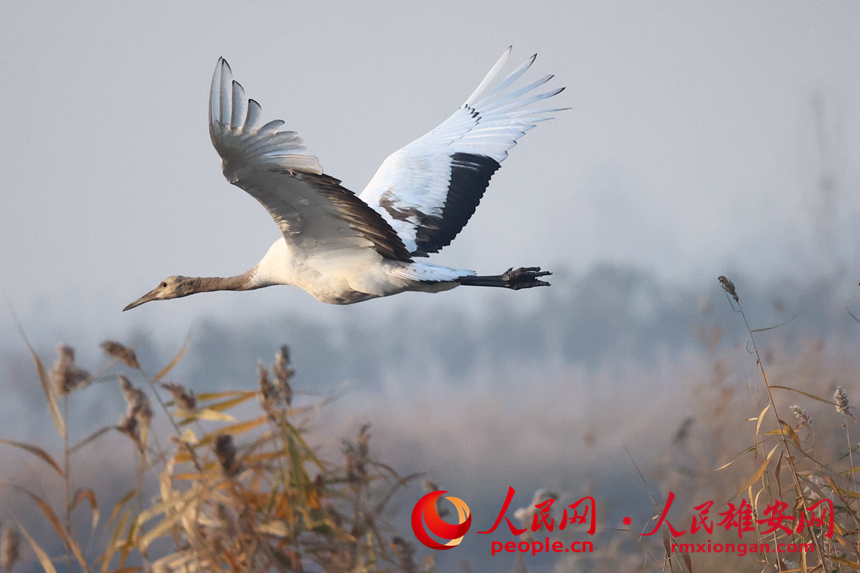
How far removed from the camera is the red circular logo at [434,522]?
2.90 m

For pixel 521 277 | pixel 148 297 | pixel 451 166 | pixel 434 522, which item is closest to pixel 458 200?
pixel 451 166

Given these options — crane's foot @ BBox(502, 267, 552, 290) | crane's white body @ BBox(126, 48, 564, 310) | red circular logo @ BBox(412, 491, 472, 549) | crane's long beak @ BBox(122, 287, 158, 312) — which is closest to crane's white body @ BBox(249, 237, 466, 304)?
crane's white body @ BBox(126, 48, 564, 310)

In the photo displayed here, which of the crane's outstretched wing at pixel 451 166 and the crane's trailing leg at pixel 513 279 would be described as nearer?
the crane's trailing leg at pixel 513 279

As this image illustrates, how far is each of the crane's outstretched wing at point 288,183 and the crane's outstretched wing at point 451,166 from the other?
1091 millimetres

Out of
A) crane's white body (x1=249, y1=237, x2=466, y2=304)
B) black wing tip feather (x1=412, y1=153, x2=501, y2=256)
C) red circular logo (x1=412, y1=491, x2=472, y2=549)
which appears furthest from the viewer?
black wing tip feather (x1=412, y1=153, x2=501, y2=256)

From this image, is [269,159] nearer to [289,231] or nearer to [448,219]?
[289,231]

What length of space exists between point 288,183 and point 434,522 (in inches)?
91.3

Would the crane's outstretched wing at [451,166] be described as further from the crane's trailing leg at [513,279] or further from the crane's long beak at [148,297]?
the crane's long beak at [148,297]

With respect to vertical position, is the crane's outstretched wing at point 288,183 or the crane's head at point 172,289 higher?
the crane's outstretched wing at point 288,183

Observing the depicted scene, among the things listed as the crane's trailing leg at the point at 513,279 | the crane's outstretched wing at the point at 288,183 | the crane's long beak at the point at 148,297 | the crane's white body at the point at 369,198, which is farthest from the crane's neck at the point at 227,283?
the crane's trailing leg at the point at 513,279

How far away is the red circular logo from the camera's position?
2.90 m

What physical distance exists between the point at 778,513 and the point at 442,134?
206 inches

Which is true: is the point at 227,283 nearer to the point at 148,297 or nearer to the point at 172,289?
the point at 172,289

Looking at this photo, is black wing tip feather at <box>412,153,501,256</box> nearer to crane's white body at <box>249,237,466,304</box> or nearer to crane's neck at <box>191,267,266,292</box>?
crane's white body at <box>249,237,466,304</box>
